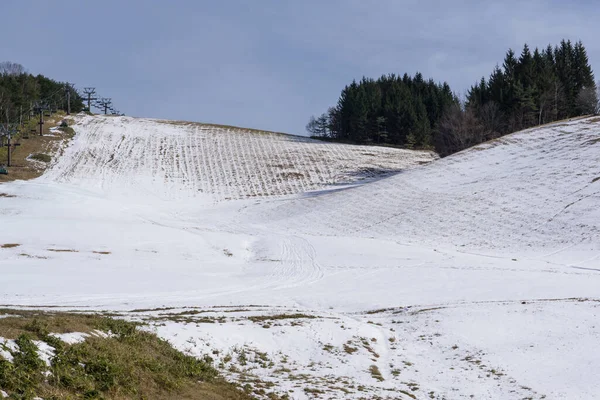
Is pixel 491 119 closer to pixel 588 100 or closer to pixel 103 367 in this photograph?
pixel 588 100

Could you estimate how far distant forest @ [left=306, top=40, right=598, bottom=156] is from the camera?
81250 mm

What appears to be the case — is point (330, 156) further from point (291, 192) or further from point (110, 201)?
point (110, 201)

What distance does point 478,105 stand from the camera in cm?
8581

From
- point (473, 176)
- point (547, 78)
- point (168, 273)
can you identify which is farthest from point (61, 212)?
point (547, 78)

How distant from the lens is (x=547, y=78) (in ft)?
272

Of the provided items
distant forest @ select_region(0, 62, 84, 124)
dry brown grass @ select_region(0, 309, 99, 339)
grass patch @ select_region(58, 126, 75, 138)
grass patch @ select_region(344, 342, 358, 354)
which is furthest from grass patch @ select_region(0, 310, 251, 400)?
grass patch @ select_region(58, 126, 75, 138)

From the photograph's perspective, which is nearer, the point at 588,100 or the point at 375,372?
the point at 375,372

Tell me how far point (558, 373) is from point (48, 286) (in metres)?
19.3

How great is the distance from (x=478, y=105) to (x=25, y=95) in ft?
222

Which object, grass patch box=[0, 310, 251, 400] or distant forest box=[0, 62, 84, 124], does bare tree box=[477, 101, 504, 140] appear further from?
grass patch box=[0, 310, 251, 400]

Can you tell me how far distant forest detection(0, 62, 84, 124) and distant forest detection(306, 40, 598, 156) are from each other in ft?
179

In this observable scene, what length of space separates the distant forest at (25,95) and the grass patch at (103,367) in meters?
59.1

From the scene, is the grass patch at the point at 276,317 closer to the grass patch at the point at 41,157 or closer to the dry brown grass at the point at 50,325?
the dry brown grass at the point at 50,325

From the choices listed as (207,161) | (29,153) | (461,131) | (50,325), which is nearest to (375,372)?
(50,325)
